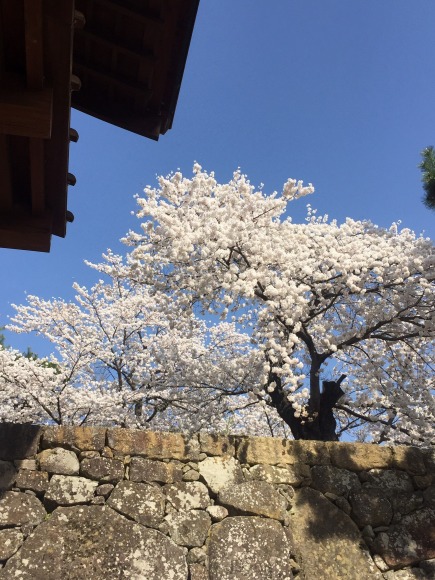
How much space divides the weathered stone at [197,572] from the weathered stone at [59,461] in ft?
3.82

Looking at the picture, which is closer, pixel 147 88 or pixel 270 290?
pixel 147 88

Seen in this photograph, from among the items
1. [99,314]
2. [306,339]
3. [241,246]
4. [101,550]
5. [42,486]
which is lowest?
[101,550]

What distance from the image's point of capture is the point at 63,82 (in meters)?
2.29

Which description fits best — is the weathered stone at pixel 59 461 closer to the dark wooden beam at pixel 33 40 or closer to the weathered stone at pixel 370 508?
the weathered stone at pixel 370 508

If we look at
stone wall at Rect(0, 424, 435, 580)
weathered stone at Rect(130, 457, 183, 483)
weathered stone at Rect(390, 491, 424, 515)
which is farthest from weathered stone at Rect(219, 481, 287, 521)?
weathered stone at Rect(390, 491, 424, 515)

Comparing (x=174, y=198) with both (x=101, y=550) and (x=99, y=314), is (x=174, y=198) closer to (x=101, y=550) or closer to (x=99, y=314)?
(x=99, y=314)

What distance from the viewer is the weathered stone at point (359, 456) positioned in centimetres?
396

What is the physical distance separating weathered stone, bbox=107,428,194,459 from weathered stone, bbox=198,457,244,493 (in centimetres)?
17

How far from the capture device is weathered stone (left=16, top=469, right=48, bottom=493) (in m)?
3.35

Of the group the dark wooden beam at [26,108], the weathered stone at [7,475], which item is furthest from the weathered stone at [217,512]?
the dark wooden beam at [26,108]

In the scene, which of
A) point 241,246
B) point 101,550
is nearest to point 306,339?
point 241,246

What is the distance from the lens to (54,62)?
2.18m

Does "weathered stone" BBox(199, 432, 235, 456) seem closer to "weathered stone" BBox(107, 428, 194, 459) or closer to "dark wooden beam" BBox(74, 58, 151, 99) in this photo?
"weathered stone" BBox(107, 428, 194, 459)

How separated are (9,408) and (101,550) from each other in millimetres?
6488
